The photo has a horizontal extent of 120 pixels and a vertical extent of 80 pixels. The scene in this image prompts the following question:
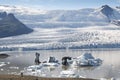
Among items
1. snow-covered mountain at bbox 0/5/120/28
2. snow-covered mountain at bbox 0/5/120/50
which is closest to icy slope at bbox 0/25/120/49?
snow-covered mountain at bbox 0/5/120/50

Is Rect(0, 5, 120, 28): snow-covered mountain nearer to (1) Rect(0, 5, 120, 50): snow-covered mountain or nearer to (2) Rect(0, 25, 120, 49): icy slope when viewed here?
(1) Rect(0, 5, 120, 50): snow-covered mountain

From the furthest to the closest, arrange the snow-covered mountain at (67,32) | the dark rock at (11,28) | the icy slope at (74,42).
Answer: the dark rock at (11,28) → the snow-covered mountain at (67,32) → the icy slope at (74,42)

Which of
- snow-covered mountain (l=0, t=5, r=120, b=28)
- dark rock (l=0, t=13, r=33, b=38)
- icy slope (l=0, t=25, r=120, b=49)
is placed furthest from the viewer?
snow-covered mountain (l=0, t=5, r=120, b=28)

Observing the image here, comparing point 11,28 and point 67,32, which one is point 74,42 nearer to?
point 67,32

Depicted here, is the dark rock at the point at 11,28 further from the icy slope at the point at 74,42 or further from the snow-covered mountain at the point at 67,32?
the icy slope at the point at 74,42

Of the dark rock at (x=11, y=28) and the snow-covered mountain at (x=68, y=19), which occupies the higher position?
the snow-covered mountain at (x=68, y=19)

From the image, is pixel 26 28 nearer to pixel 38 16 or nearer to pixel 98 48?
pixel 38 16

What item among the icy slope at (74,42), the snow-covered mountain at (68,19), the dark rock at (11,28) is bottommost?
the icy slope at (74,42)

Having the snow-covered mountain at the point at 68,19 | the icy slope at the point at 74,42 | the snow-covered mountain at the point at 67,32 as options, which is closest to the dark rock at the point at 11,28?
the snow-covered mountain at the point at 67,32

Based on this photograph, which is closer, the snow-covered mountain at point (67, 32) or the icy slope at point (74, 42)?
the icy slope at point (74, 42)

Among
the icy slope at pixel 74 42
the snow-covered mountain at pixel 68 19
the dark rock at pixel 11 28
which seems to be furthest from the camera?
the snow-covered mountain at pixel 68 19

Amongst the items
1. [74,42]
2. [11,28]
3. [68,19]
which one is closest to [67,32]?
[74,42]

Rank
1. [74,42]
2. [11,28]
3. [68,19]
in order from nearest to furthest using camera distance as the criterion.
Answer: [74,42], [11,28], [68,19]
